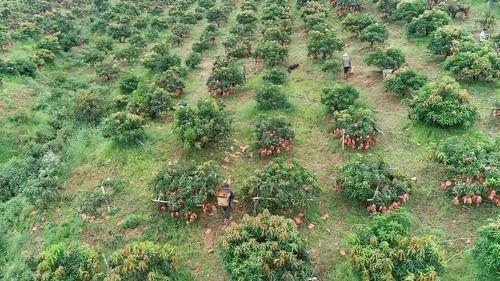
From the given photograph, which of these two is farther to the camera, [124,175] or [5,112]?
[5,112]

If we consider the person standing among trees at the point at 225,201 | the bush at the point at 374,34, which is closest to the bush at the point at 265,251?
the person standing among trees at the point at 225,201

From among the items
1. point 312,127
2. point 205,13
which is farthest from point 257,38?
point 312,127

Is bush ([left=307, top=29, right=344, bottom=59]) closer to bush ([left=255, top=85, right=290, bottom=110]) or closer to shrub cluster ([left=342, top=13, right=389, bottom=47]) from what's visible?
shrub cluster ([left=342, top=13, right=389, bottom=47])

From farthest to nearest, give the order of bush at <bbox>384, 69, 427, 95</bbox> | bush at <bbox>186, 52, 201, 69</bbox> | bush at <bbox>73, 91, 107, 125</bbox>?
bush at <bbox>186, 52, 201, 69</bbox>, bush at <bbox>73, 91, 107, 125</bbox>, bush at <bbox>384, 69, 427, 95</bbox>

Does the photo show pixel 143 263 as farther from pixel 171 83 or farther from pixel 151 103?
pixel 171 83

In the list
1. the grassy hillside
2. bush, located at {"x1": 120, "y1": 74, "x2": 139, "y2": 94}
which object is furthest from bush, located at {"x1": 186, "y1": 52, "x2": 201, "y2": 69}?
bush, located at {"x1": 120, "y1": 74, "x2": 139, "y2": 94}

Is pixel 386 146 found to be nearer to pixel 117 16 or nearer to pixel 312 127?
pixel 312 127
